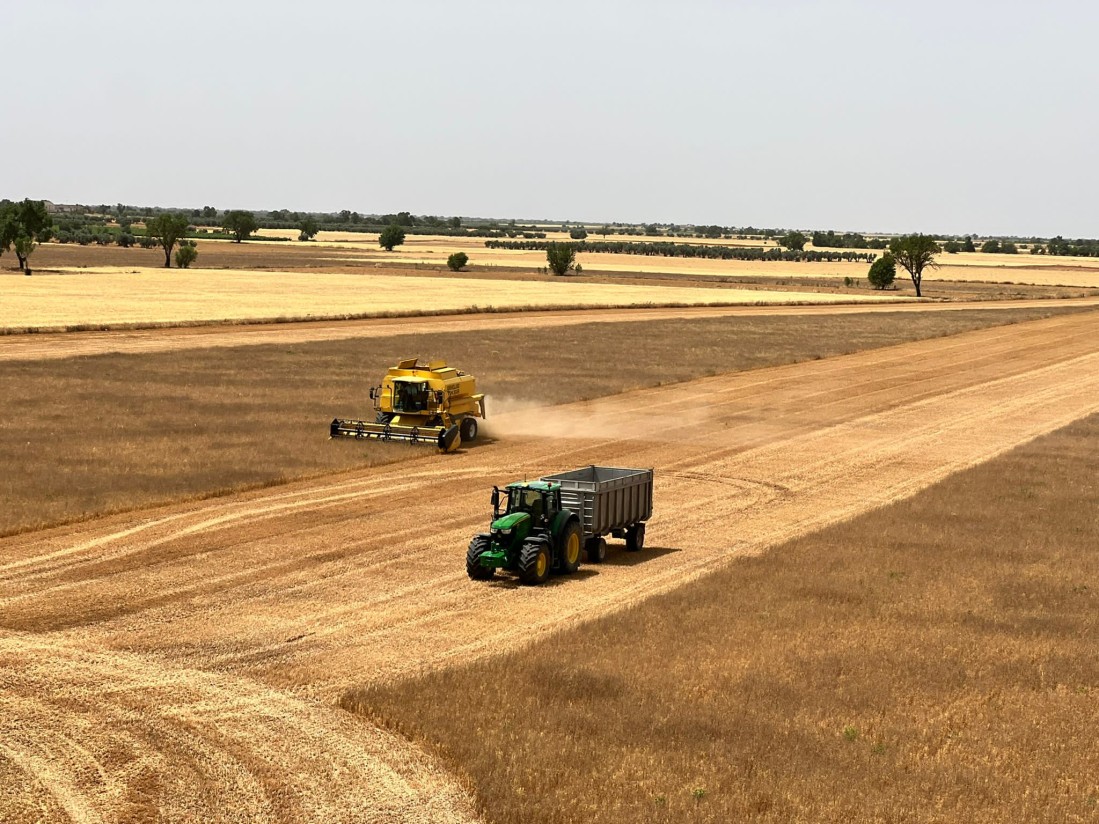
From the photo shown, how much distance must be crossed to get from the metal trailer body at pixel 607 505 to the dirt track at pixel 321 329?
135ft

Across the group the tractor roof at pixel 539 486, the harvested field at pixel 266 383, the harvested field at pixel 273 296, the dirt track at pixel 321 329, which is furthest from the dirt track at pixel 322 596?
the harvested field at pixel 273 296

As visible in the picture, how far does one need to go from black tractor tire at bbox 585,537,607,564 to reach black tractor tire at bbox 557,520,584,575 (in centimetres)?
101

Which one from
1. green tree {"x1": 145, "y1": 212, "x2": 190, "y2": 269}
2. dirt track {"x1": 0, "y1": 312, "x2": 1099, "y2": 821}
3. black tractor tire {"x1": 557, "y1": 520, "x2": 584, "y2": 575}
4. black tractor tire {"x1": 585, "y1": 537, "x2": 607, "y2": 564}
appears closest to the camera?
dirt track {"x1": 0, "y1": 312, "x2": 1099, "y2": 821}

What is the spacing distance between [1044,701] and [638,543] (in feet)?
35.9

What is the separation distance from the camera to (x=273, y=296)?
4301 inches

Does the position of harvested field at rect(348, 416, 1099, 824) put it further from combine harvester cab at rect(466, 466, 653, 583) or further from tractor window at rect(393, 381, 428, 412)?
tractor window at rect(393, 381, 428, 412)

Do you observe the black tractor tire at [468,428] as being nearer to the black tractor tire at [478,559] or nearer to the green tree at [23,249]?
the black tractor tire at [478,559]

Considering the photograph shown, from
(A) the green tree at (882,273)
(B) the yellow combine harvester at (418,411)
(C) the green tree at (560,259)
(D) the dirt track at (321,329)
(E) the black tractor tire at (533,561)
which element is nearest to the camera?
(E) the black tractor tire at (533,561)

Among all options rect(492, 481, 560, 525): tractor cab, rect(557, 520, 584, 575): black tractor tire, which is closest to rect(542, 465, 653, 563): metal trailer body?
rect(557, 520, 584, 575): black tractor tire

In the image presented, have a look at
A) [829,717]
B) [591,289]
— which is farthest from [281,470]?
[591,289]

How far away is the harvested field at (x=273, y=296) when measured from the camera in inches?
3447

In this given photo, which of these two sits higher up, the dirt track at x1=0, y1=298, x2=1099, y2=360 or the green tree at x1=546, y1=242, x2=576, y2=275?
the green tree at x1=546, y1=242, x2=576, y2=275

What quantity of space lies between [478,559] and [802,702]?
327 inches

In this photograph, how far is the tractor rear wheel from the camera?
25.8 meters
